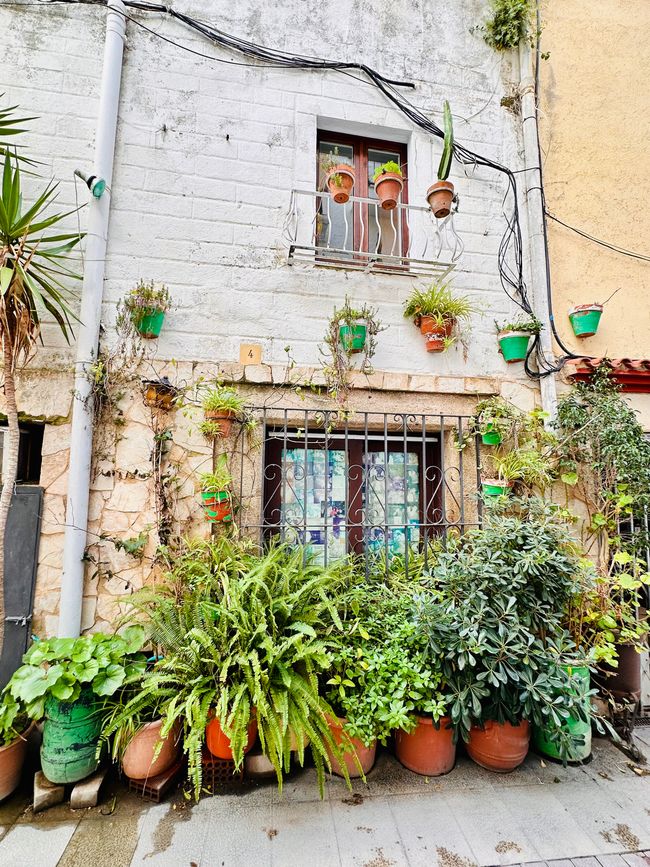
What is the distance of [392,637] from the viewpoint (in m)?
2.42

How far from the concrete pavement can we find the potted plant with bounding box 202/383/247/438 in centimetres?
204

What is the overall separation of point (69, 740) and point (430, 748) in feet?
6.24

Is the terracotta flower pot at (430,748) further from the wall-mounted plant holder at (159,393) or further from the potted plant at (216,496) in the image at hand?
the wall-mounted plant holder at (159,393)

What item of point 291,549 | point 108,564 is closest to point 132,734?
point 108,564

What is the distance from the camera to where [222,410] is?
285 centimetres

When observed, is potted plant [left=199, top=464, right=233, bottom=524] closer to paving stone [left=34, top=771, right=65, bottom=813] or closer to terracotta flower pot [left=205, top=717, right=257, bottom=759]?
terracotta flower pot [left=205, top=717, right=257, bottom=759]

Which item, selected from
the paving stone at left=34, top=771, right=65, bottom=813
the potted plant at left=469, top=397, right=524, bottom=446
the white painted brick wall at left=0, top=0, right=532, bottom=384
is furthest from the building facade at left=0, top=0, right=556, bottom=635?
the paving stone at left=34, top=771, right=65, bottom=813

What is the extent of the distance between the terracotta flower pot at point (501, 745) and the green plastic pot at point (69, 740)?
2039 millimetres

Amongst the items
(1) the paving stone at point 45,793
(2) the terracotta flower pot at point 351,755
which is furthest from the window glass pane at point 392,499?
(1) the paving stone at point 45,793

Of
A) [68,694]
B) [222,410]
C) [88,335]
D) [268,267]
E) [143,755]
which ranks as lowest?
[143,755]

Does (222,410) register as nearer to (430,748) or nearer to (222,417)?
(222,417)

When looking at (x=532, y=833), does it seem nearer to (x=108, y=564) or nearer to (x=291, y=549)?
(x=291, y=549)

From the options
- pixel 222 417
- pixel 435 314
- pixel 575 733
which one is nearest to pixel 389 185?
pixel 435 314

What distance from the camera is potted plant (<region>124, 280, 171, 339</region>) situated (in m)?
2.85
